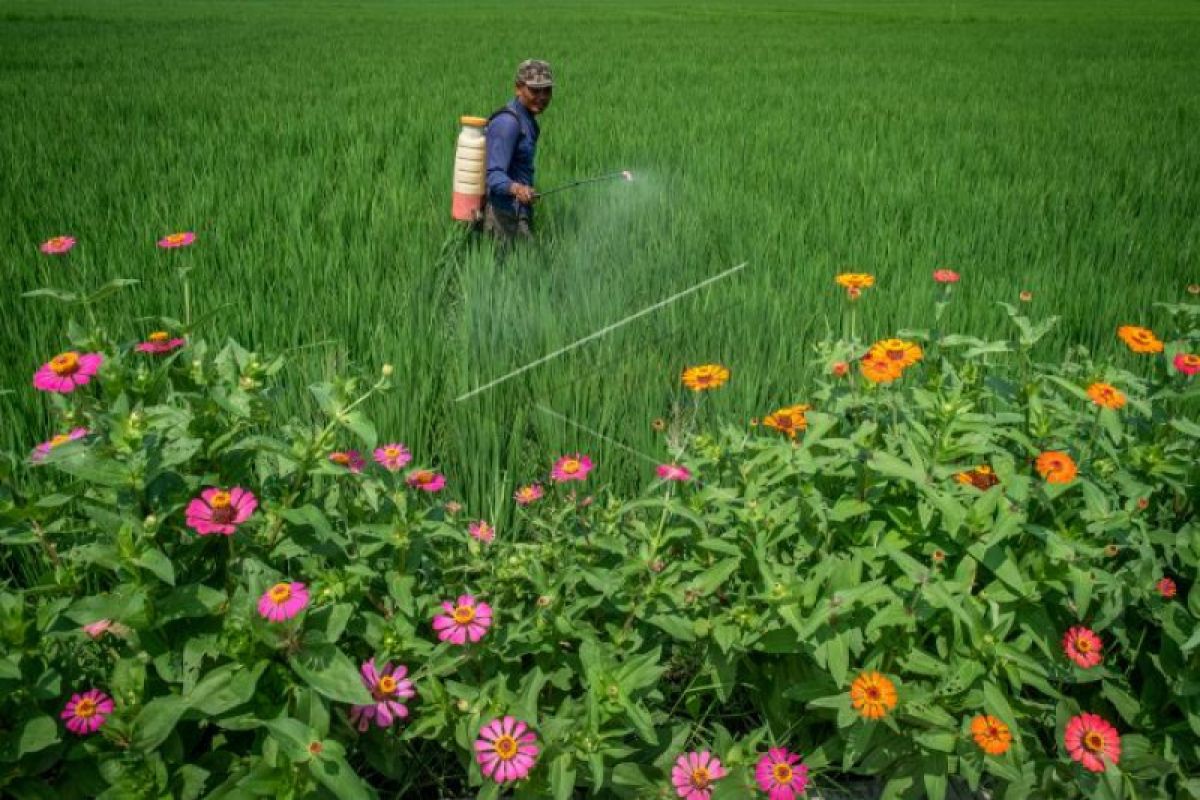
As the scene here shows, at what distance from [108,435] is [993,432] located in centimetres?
117

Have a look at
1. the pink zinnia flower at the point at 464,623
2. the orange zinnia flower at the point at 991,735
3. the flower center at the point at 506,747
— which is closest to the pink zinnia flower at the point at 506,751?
the flower center at the point at 506,747

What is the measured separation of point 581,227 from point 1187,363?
7.60 feet

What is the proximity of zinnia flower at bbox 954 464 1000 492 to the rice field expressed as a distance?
0.67 m

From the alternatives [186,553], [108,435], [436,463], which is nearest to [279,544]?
[186,553]

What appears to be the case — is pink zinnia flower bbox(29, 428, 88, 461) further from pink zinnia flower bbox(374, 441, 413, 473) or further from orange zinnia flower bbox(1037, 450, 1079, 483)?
orange zinnia flower bbox(1037, 450, 1079, 483)

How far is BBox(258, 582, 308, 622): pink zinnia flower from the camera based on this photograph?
0.90 m

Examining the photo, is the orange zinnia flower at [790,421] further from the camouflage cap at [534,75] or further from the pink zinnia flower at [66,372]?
the camouflage cap at [534,75]

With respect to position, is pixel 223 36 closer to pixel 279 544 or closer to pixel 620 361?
pixel 620 361

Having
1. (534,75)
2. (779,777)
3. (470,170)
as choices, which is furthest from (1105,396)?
(534,75)

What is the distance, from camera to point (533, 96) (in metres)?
2.94

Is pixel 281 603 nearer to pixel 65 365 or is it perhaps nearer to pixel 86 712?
pixel 86 712

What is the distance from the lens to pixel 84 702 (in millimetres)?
940

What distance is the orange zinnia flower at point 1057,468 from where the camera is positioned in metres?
1.07

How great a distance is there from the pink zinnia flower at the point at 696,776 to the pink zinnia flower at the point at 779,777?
5 cm
